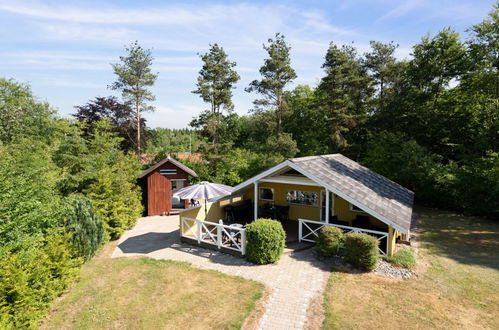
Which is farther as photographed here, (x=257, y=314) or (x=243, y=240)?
(x=243, y=240)

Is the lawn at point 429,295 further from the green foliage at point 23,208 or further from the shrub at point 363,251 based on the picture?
the green foliage at point 23,208

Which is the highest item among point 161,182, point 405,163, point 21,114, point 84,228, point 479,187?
point 21,114

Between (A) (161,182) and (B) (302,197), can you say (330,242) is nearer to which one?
(B) (302,197)

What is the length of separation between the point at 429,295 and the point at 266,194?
29.2 ft

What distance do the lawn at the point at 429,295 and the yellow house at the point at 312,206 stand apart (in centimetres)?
167

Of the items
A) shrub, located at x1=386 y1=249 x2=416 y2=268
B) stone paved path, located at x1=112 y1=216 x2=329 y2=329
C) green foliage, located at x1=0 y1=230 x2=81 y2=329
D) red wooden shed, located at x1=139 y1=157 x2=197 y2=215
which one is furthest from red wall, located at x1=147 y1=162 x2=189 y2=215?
shrub, located at x1=386 y1=249 x2=416 y2=268

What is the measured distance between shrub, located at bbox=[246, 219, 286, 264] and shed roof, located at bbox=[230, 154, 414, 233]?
2.77 meters

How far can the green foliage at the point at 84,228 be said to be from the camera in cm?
965

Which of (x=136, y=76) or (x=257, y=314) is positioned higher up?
(x=136, y=76)

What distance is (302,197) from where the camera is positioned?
47.2ft

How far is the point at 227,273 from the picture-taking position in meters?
9.29

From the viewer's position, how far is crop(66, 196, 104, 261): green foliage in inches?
380

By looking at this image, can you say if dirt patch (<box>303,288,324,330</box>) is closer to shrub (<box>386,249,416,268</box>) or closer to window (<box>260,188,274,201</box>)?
shrub (<box>386,249,416,268</box>)

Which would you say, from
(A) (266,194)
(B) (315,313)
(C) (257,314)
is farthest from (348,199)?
(A) (266,194)
